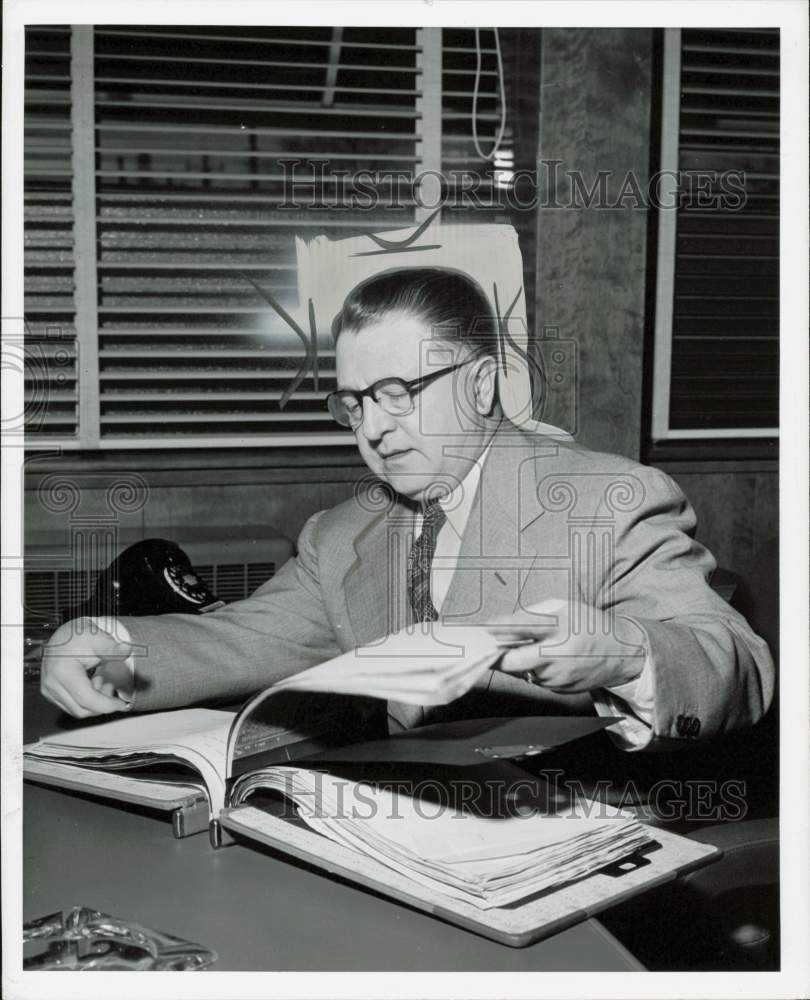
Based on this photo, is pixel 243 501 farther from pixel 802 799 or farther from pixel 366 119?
pixel 802 799

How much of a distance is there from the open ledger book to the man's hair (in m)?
0.42

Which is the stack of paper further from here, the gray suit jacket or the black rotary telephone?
the black rotary telephone

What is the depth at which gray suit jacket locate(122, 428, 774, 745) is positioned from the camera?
44.3 inches

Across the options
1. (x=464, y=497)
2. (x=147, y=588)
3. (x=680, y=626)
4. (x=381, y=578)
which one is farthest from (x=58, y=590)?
(x=680, y=626)

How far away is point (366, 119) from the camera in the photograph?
6.08 ft

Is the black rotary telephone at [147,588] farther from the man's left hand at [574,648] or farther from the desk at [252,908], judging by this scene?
the man's left hand at [574,648]

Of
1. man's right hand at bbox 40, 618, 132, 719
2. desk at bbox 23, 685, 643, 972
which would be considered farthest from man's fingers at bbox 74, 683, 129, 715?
desk at bbox 23, 685, 643, 972

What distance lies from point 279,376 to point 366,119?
1.88 ft

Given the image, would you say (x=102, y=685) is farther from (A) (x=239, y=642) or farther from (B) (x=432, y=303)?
(B) (x=432, y=303)

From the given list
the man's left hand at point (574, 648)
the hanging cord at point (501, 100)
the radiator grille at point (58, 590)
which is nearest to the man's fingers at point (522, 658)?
the man's left hand at point (574, 648)

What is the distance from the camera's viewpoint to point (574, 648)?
988 millimetres

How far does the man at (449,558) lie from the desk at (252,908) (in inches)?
11.5

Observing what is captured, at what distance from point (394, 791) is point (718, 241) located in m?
1.19

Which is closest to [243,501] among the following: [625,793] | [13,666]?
[13,666]
